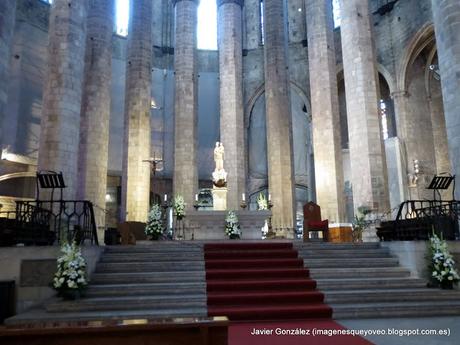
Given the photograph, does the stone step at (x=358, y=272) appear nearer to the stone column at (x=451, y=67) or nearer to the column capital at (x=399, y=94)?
the stone column at (x=451, y=67)

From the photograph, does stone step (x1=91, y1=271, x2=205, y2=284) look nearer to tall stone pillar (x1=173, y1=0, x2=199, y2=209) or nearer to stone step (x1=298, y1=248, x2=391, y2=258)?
stone step (x1=298, y1=248, x2=391, y2=258)

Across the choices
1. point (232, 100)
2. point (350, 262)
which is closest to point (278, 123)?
point (232, 100)

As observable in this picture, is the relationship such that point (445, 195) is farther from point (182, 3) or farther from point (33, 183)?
point (33, 183)

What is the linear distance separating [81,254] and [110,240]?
747cm

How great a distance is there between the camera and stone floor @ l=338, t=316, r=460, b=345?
16.4 ft

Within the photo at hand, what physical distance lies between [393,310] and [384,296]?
396 millimetres

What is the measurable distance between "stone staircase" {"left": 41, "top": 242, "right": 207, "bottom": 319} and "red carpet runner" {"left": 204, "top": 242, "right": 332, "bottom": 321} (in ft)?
0.89

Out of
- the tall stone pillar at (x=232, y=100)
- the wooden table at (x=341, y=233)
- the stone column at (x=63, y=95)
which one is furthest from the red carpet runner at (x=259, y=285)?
the tall stone pillar at (x=232, y=100)

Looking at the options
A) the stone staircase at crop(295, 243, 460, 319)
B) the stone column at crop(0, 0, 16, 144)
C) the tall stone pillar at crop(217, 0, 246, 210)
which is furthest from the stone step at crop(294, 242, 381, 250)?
the tall stone pillar at crop(217, 0, 246, 210)

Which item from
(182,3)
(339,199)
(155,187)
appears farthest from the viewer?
(155,187)

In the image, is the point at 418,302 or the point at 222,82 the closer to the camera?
the point at 418,302

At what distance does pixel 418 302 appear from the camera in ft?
22.7

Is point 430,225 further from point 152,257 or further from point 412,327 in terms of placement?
point 152,257

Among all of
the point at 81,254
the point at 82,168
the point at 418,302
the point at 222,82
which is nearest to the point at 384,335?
the point at 418,302
